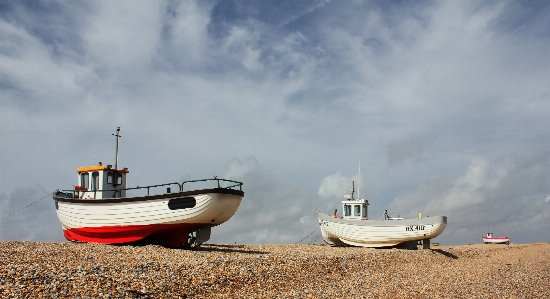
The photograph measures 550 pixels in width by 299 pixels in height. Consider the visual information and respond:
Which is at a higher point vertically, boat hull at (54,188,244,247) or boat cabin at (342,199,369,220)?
boat cabin at (342,199,369,220)

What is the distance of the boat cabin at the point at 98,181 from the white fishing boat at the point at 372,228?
13310mm

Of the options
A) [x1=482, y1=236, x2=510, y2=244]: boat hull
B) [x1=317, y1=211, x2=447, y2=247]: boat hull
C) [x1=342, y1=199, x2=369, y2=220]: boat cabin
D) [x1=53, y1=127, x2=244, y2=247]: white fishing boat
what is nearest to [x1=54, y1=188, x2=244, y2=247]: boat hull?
[x1=53, y1=127, x2=244, y2=247]: white fishing boat

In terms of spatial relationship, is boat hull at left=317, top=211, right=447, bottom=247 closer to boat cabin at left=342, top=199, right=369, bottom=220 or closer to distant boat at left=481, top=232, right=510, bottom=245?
boat cabin at left=342, top=199, right=369, bottom=220

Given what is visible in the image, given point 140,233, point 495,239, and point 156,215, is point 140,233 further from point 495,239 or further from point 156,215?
point 495,239

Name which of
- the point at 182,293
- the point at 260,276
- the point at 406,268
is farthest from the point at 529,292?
the point at 182,293

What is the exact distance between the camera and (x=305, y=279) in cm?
1246

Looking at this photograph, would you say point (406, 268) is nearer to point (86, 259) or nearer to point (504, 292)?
point (504, 292)

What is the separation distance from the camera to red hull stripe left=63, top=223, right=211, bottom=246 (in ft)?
56.2

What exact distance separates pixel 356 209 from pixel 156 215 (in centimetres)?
1522

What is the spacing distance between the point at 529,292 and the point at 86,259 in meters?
12.7

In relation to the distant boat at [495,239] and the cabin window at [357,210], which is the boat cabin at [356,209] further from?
the distant boat at [495,239]

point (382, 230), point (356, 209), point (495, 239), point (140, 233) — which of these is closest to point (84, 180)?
point (140, 233)

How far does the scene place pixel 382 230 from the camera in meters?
24.9

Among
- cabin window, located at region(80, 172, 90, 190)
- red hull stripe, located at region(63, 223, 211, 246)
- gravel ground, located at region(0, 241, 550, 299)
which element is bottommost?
gravel ground, located at region(0, 241, 550, 299)
